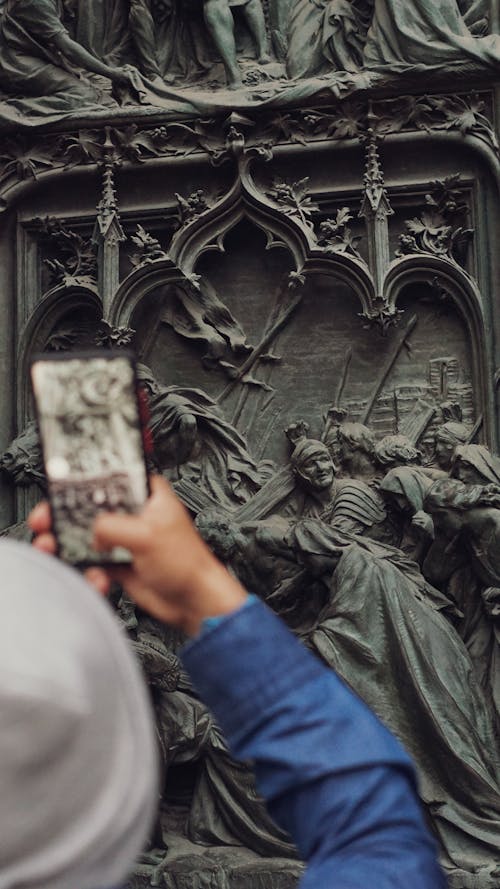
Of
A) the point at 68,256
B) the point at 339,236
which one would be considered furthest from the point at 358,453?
the point at 68,256

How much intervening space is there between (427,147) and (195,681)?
5.68 m

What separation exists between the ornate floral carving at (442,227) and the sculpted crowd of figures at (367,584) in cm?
67

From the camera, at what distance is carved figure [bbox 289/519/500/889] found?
5.69 meters

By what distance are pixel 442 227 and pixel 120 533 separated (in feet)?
18.2

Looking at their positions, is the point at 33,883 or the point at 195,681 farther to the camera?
the point at 195,681

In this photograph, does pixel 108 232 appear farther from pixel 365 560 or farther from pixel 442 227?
pixel 365 560

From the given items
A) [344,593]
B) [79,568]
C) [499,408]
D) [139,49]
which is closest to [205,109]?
[139,49]

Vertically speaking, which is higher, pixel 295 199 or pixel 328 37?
pixel 328 37

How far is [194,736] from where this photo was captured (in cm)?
587

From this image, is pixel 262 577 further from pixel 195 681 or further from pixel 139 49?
pixel 195 681

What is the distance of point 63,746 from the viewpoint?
105 cm

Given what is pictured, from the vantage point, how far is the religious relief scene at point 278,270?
6113 millimetres

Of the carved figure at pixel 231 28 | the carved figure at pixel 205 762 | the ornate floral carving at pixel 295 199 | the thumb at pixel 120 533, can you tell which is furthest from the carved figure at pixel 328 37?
the thumb at pixel 120 533

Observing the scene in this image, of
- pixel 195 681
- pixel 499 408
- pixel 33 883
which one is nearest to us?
pixel 33 883
